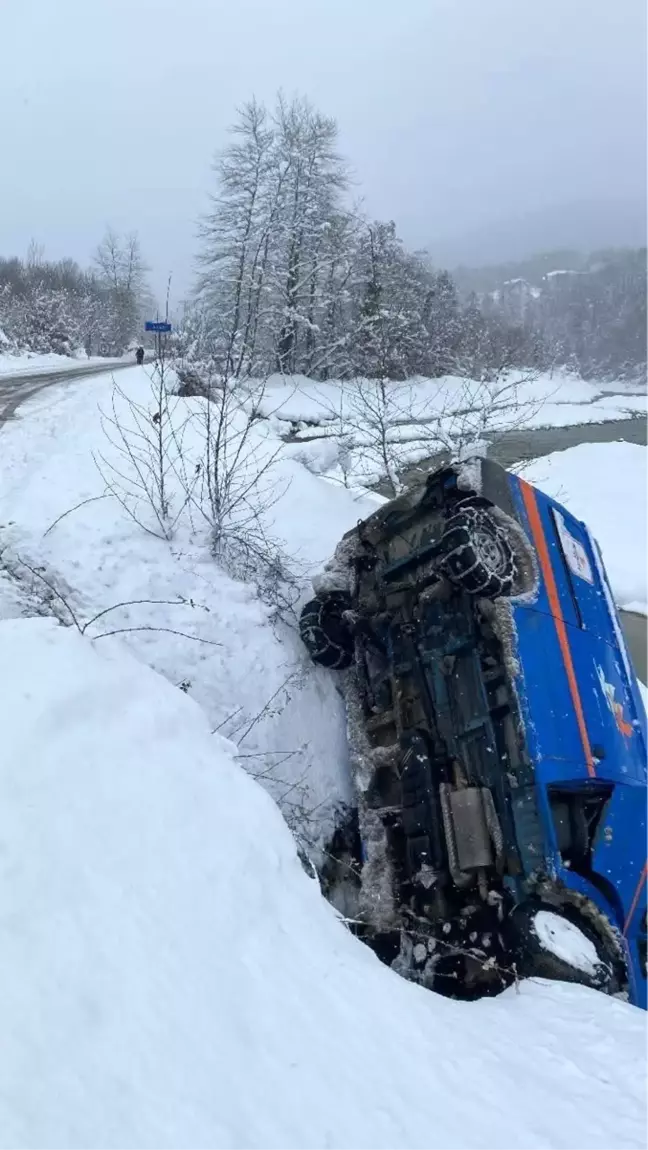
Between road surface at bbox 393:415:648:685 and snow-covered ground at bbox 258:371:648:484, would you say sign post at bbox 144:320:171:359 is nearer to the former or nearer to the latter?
snow-covered ground at bbox 258:371:648:484

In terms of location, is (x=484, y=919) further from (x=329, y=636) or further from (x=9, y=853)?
(x=9, y=853)

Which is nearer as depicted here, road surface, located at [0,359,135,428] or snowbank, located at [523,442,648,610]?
road surface, located at [0,359,135,428]

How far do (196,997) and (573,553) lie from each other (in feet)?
12.2

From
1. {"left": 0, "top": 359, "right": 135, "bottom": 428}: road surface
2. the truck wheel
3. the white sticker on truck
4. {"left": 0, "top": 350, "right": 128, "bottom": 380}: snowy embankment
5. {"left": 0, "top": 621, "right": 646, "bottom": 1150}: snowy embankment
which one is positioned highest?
{"left": 0, "top": 350, "right": 128, "bottom": 380}: snowy embankment

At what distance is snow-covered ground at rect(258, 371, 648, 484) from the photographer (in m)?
11.9

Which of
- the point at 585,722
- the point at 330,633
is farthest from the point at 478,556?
the point at 330,633

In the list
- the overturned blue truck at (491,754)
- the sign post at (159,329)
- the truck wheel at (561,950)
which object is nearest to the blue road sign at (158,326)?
the sign post at (159,329)

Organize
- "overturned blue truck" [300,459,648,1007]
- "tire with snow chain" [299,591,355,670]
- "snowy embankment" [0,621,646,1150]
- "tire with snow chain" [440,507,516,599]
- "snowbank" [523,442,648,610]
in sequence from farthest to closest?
"snowbank" [523,442,648,610]
"tire with snow chain" [299,591,355,670]
"tire with snow chain" [440,507,516,599]
"overturned blue truck" [300,459,648,1007]
"snowy embankment" [0,621,646,1150]

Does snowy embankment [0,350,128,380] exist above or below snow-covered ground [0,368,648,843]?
above

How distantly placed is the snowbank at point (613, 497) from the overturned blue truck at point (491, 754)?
21.4 feet

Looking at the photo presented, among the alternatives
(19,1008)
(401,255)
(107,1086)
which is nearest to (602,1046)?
(107,1086)

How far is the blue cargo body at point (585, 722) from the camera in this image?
3473 millimetres

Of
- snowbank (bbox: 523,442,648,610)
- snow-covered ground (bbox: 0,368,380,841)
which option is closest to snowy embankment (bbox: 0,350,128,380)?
snow-covered ground (bbox: 0,368,380,841)

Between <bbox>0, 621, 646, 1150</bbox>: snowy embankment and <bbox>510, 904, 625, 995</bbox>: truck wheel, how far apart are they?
0.66ft
